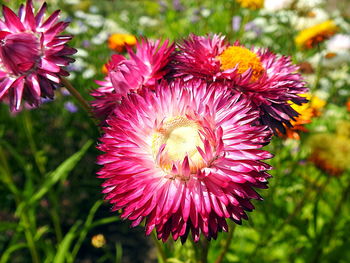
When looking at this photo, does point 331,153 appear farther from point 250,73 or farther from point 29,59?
point 29,59

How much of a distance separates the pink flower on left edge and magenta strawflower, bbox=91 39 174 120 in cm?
12

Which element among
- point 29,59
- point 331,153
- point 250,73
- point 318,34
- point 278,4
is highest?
point 278,4

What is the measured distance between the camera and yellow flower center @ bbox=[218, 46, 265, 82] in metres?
0.93

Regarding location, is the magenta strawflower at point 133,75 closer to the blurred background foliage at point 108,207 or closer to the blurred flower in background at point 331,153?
the blurred background foliage at point 108,207

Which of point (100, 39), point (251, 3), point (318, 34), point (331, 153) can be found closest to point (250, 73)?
point (331, 153)

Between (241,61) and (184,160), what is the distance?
13.9 inches

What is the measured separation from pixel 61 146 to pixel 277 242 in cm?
190

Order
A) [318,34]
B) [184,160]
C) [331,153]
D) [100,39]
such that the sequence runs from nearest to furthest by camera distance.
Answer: [184,160], [331,153], [318,34], [100,39]

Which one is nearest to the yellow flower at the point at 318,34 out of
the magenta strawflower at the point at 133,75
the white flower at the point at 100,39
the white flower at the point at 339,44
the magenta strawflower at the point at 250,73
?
the white flower at the point at 339,44

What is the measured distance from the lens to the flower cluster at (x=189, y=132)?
73 centimetres

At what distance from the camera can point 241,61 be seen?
3.06 ft

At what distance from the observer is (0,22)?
925 mm

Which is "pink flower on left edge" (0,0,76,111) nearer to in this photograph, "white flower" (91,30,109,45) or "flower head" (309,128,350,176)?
"flower head" (309,128,350,176)

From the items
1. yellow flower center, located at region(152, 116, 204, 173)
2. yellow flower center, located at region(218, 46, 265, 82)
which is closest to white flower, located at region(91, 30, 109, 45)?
yellow flower center, located at region(218, 46, 265, 82)
